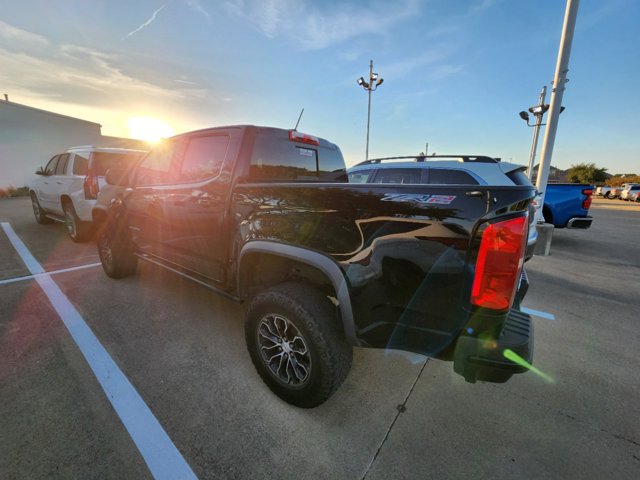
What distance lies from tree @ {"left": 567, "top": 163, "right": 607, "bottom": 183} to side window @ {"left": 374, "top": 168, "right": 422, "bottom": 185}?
168 feet

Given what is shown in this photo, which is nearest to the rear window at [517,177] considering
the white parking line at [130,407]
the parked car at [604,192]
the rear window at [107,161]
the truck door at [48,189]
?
the white parking line at [130,407]

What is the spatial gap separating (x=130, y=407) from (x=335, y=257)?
176cm

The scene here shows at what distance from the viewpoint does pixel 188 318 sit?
329 cm

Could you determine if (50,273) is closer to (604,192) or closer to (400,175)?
(400,175)

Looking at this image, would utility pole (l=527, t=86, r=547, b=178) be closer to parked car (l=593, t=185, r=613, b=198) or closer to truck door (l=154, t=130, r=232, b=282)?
truck door (l=154, t=130, r=232, b=282)

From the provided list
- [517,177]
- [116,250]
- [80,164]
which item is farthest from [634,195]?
[80,164]

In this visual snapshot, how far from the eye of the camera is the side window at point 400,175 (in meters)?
5.78

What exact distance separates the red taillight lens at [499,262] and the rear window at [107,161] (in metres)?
5.89

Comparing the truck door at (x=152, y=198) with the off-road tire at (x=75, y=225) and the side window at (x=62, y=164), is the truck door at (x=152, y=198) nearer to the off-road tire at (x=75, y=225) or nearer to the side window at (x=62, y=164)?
the off-road tire at (x=75, y=225)

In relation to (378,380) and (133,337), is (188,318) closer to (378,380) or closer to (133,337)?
(133,337)

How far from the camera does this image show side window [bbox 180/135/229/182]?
2617mm

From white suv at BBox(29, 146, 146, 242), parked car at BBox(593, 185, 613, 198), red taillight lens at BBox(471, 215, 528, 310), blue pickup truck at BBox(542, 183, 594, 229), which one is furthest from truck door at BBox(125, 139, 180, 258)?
parked car at BBox(593, 185, 613, 198)

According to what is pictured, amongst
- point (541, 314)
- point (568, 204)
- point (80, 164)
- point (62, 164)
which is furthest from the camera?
point (568, 204)

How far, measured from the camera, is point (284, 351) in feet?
6.95
